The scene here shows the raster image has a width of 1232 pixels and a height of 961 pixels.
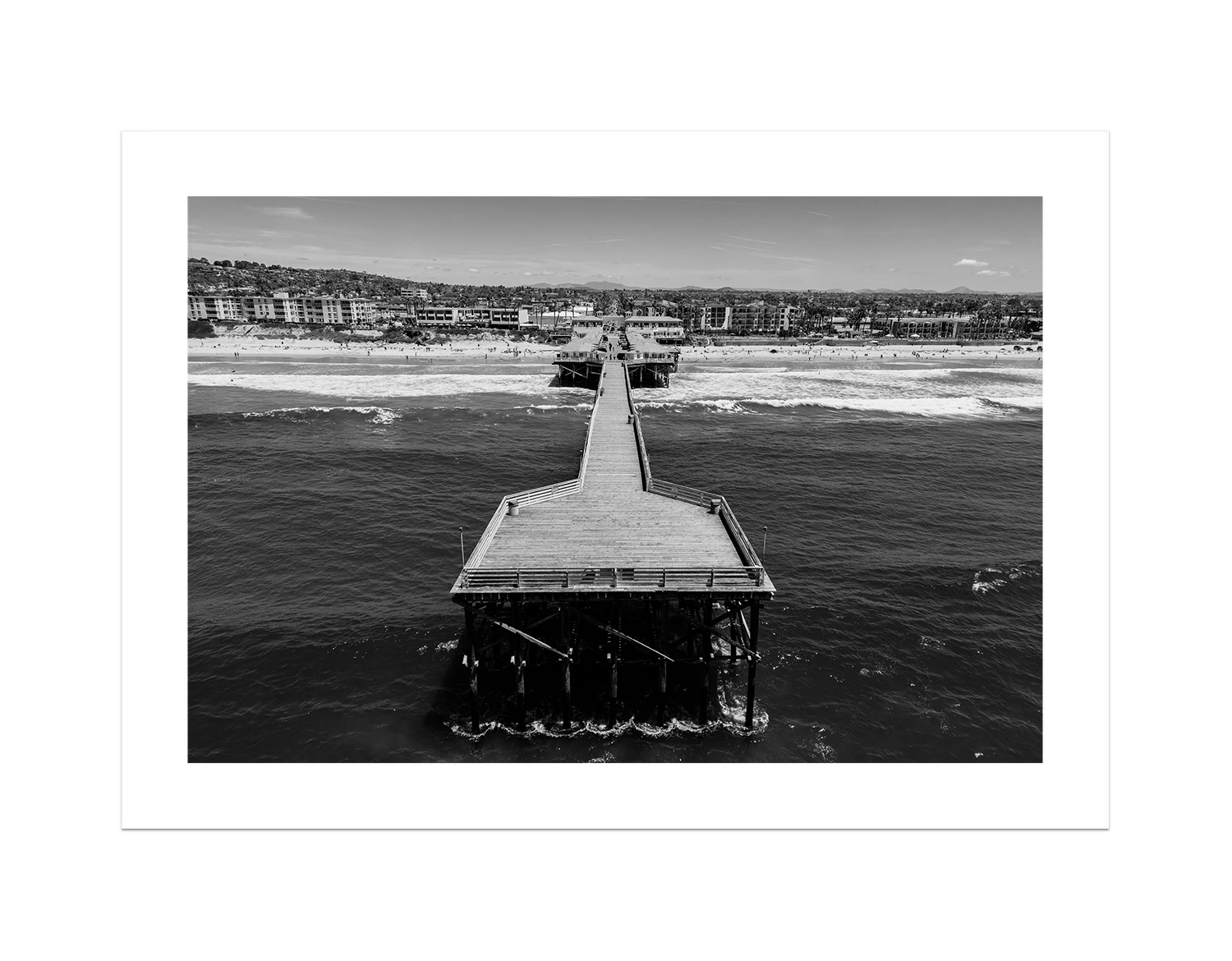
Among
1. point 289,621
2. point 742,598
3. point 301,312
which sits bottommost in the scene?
point 289,621

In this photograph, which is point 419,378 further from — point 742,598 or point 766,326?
point 766,326

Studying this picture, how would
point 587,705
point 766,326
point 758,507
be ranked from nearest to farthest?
point 587,705 < point 758,507 < point 766,326

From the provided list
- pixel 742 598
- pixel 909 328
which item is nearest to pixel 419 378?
pixel 742 598

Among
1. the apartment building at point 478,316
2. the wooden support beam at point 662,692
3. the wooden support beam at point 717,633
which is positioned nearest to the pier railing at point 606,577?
the wooden support beam at point 717,633

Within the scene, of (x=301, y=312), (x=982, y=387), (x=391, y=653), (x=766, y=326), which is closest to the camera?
(x=391, y=653)

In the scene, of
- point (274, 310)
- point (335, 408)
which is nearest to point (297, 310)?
point (274, 310)

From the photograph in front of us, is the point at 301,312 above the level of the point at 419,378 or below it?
above

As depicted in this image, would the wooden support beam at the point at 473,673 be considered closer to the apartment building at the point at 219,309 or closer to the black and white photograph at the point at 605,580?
the black and white photograph at the point at 605,580
